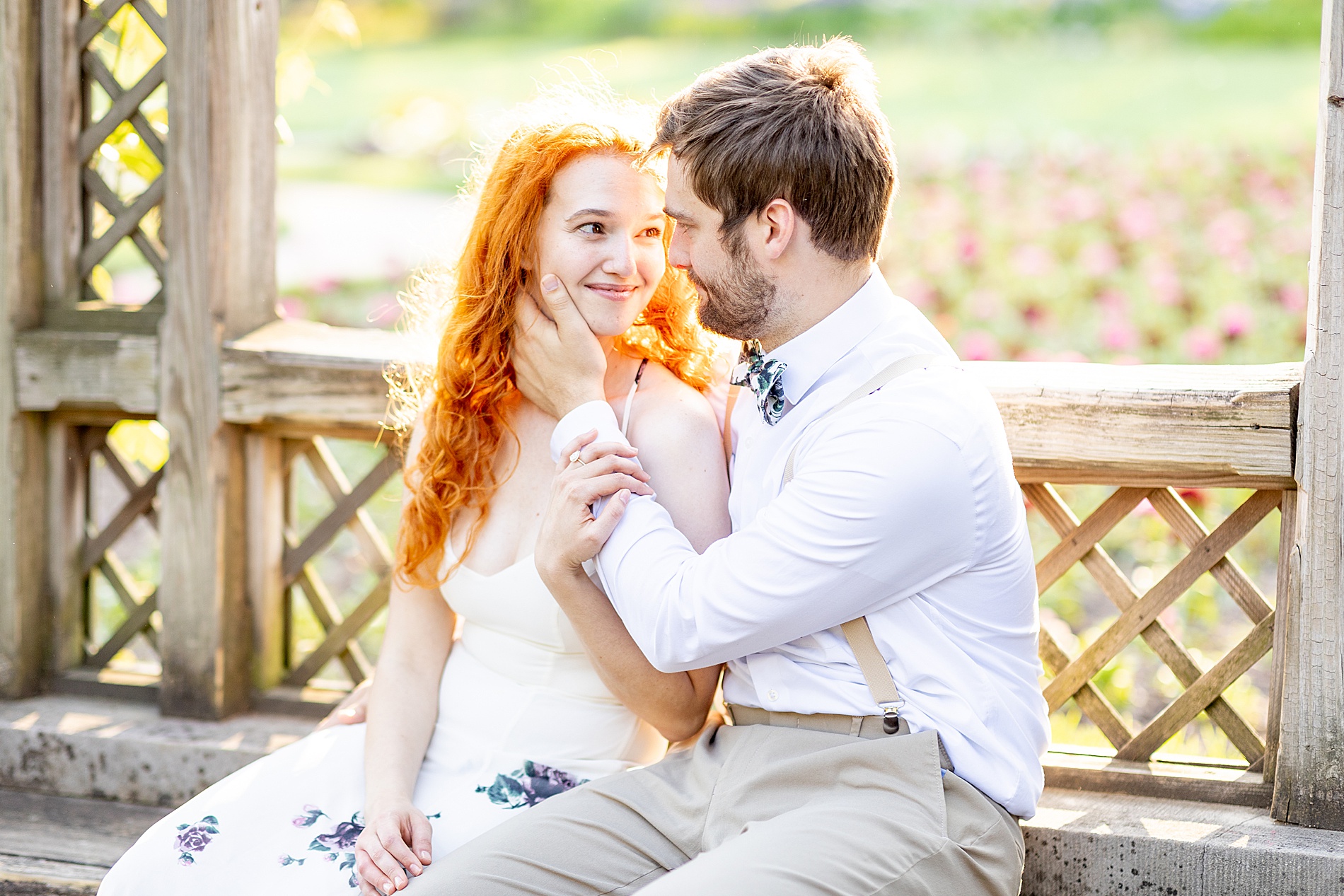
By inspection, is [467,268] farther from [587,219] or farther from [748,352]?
[748,352]

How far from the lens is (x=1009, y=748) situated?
5.97ft

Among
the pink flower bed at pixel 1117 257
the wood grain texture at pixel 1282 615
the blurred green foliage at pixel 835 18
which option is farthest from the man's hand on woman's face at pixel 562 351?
the blurred green foliage at pixel 835 18

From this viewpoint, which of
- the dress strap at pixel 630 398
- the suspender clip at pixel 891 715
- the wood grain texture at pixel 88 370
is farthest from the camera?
the wood grain texture at pixel 88 370

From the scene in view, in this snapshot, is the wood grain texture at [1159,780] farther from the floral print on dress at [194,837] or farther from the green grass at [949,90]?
the green grass at [949,90]

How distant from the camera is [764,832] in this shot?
5.69 ft

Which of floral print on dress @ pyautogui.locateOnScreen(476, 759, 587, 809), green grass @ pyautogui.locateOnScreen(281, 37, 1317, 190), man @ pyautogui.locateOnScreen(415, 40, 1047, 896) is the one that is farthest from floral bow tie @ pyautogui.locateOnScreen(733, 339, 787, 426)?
green grass @ pyautogui.locateOnScreen(281, 37, 1317, 190)

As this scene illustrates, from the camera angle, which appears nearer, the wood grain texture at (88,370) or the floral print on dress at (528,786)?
the floral print on dress at (528,786)

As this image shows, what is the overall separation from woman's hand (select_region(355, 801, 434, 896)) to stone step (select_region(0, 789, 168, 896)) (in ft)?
2.65

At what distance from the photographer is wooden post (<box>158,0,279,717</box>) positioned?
2621mm

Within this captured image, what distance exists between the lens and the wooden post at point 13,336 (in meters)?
2.69

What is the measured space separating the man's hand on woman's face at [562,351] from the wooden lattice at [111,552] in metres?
1.27

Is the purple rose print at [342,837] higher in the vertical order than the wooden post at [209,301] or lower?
lower

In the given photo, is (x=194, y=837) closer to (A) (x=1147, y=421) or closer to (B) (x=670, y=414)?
(B) (x=670, y=414)

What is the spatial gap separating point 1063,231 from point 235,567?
5.60m
